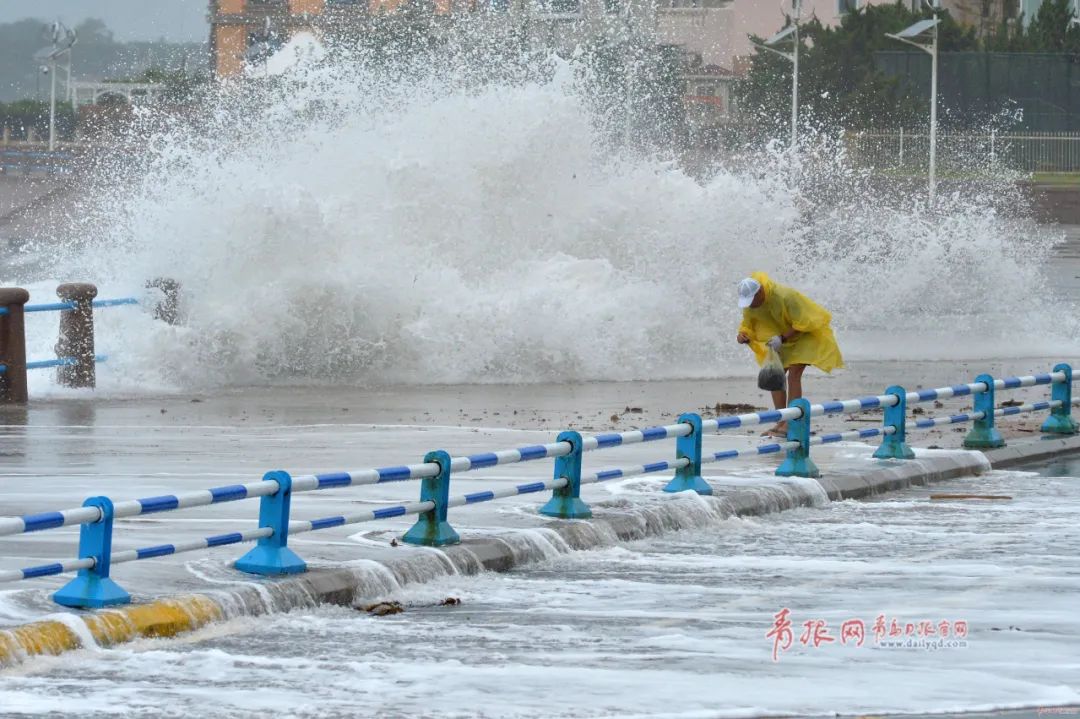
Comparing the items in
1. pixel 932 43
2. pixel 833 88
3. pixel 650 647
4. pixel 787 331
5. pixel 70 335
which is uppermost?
pixel 932 43

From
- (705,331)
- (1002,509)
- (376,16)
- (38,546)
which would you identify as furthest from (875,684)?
(376,16)

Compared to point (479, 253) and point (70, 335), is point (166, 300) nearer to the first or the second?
point (70, 335)

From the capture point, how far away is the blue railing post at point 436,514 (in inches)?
428

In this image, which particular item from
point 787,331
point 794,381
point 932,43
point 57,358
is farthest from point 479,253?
point 932,43

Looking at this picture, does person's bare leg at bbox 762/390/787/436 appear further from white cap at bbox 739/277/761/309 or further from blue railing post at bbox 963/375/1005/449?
blue railing post at bbox 963/375/1005/449

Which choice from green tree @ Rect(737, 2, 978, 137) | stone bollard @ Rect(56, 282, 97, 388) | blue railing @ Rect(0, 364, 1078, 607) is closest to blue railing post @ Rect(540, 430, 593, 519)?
blue railing @ Rect(0, 364, 1078, 607)

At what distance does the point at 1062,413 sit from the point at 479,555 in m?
8.93

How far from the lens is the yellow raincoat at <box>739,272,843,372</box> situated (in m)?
16.9

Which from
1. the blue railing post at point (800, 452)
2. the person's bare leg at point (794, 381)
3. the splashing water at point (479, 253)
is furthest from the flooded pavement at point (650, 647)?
the splashing water at point (479, 253)

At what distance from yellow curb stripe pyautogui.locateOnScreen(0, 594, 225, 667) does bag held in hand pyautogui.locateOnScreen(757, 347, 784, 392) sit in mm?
8163

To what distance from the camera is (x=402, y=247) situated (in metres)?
26.3

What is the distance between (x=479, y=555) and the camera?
35.6ft

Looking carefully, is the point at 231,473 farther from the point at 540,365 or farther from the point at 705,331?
the point at 705,331

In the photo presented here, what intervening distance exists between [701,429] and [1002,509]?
216cm
